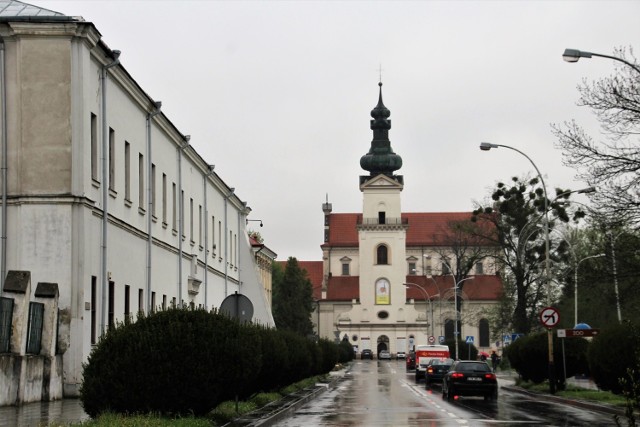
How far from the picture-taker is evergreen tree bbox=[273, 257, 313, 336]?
12925cm

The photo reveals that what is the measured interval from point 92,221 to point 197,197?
2134 cm

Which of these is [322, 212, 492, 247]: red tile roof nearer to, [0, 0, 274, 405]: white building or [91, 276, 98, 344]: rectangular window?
[0, 0, 274, 405]: white building

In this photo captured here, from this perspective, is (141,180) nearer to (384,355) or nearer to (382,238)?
(384,355)

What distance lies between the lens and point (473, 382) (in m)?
33.6

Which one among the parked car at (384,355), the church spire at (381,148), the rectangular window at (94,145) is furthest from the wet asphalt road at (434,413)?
the church spire at (381,148)

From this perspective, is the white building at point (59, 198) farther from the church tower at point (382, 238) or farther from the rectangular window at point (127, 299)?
the church tower at point (382, 238)

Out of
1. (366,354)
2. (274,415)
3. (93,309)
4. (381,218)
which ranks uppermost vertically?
(381,218)

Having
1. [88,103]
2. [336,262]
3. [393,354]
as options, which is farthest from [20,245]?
[336,262]

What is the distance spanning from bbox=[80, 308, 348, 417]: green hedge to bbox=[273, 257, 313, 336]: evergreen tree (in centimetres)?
10935

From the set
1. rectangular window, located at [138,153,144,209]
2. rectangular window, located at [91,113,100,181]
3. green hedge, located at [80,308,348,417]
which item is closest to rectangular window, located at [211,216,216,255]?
rectangular window, located at [138,153,144,209]

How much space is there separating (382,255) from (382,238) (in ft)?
7.14

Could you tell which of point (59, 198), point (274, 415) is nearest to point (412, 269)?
point (59, 198)

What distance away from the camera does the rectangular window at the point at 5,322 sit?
20.8 m

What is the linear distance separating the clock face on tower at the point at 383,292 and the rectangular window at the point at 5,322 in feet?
367
